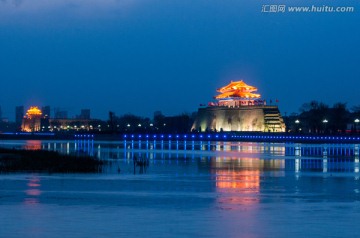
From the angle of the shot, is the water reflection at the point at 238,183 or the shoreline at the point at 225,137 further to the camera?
the shoreline at the point at 225,137

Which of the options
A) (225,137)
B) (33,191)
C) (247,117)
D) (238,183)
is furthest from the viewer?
(247,117)

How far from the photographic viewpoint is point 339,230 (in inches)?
813

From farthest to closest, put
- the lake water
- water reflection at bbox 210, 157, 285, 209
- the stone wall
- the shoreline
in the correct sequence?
the stone wall → the shoreline → water reflection at bbox 210, 157, 285, 209 → the lake water

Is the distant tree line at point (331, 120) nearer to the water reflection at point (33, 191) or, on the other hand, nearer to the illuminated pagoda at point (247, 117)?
the illuminated pagoda at point (247, 117)

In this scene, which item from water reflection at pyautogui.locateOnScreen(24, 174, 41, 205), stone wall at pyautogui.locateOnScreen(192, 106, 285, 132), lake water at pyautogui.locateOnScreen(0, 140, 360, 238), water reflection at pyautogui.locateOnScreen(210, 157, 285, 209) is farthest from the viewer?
stone wall at pyautogui.locateOnScreen(192, 106, 285, 132)

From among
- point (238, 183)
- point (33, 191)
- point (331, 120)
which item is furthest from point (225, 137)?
point (33, 191)

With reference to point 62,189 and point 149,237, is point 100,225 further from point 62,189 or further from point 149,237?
point 62,189

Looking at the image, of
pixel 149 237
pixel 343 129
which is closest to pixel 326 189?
pixel 149 237

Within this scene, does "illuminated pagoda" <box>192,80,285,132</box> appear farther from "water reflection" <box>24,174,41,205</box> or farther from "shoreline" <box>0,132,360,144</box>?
"water reflection" <box>24,174,41,205</box>

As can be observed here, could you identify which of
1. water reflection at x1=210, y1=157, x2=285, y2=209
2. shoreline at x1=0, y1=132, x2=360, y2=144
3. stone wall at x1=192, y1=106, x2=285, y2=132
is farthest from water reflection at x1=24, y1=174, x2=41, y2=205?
stone wall at x1=192, y1=106, x2=285, y2=132

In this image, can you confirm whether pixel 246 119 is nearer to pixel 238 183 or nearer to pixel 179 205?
pixel 238 183

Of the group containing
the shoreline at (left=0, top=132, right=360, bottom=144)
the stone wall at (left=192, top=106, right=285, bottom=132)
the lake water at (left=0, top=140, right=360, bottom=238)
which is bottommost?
the lake water at (left=0, top=140, right=360, bottom=238)

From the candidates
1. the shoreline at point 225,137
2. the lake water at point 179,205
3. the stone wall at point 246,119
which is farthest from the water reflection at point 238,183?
the stone wall at point 246,119

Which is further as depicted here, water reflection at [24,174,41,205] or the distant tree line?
the distant tree line
